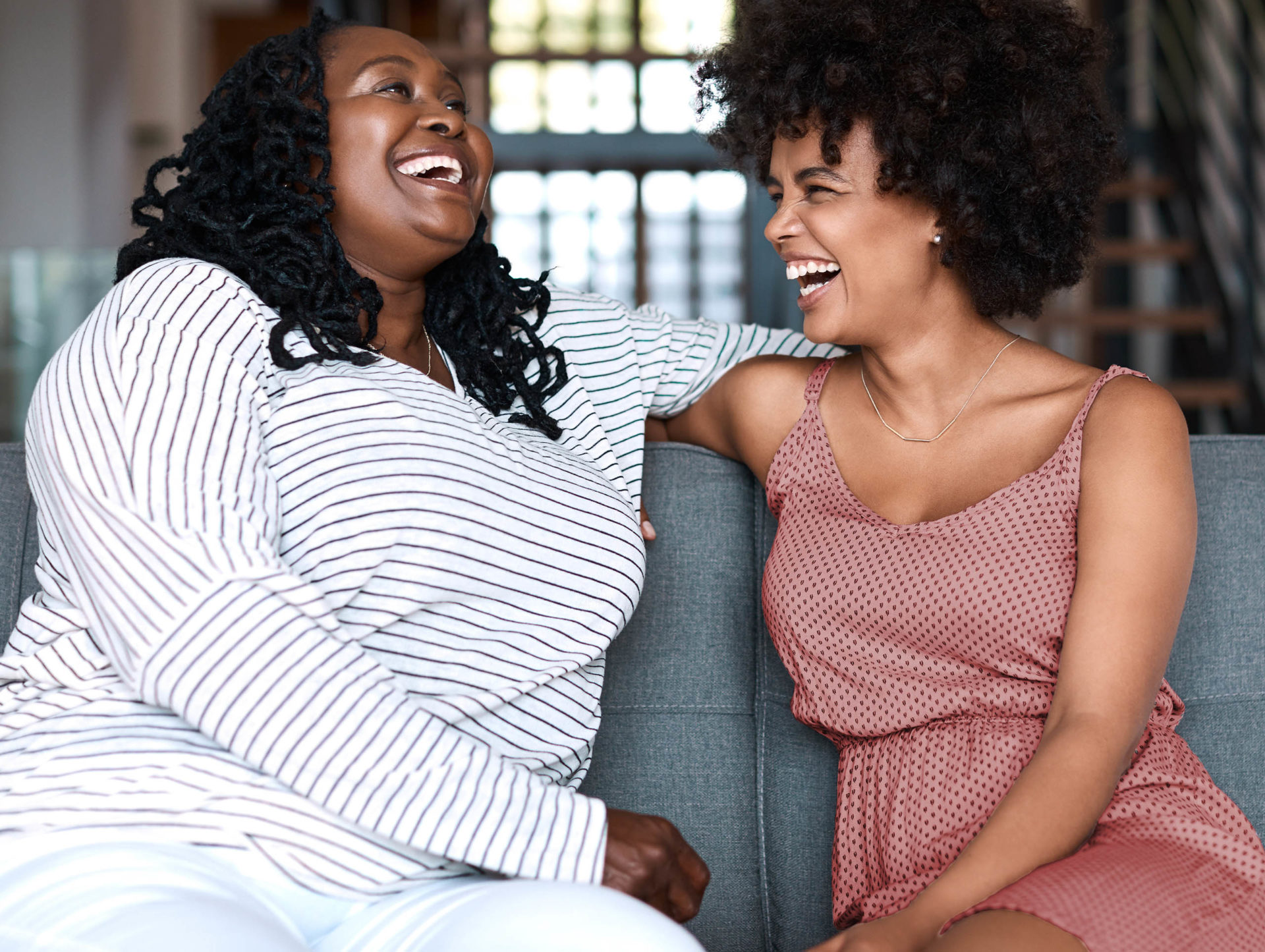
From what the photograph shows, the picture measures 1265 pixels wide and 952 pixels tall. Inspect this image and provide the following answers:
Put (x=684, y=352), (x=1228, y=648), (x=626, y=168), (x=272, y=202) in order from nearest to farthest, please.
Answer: (x=272, y=202), (x=1228, y=648), (x=684, y=352), (x=626, y=168)

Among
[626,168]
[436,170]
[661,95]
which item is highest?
[661,95]

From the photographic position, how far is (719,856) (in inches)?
61.7

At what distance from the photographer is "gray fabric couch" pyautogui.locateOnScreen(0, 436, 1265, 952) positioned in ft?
5.11

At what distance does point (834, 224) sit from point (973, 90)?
0.77 feet

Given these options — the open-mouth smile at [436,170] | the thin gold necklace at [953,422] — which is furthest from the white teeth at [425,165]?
the thin gold necklace at [953,422]

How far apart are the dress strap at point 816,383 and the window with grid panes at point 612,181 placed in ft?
10.9

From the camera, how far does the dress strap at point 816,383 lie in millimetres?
1587

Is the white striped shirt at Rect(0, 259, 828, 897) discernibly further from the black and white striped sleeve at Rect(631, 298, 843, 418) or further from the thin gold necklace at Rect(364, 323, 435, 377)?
the black and white striped sleeve at Rect(631, 298, 843, 418)

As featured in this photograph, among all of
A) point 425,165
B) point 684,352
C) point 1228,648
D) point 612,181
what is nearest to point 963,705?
point 1228,648

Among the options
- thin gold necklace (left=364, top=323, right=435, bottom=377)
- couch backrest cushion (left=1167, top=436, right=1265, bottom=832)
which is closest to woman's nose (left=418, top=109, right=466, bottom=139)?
thin gold necklace (left=364, top=323, right=435, bottom=377)

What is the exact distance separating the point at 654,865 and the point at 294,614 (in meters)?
0.41

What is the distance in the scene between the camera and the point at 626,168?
3.49 m

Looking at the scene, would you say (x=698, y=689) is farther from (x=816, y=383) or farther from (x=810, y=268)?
(x=810, y=268)

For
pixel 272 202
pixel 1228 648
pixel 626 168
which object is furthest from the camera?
pixel 626 168
